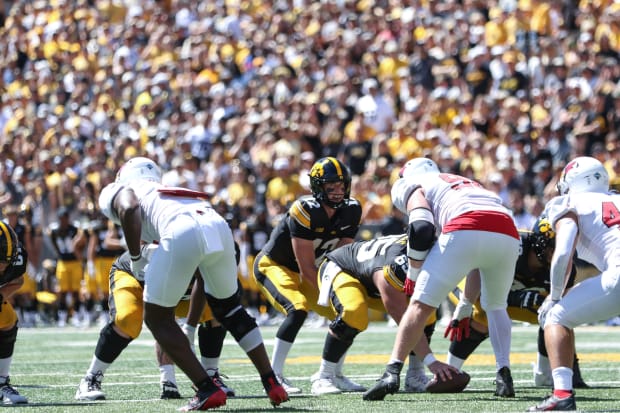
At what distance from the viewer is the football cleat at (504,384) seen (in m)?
7.62

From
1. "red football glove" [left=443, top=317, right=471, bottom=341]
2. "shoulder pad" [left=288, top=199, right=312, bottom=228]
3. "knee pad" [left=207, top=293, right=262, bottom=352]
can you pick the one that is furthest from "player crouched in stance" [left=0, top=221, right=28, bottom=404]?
"red football glove" [left=443, top=317, right=471, bottom=341]

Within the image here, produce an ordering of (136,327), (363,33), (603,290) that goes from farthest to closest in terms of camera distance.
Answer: (363,33) < (136,327) < (603,290)

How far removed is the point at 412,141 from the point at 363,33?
3.82 m

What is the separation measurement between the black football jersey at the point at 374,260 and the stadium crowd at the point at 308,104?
20.4 feet

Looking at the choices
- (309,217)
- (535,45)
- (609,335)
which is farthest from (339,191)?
(535,45)

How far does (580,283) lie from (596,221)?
1.14 ft

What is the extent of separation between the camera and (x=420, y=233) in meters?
7.15

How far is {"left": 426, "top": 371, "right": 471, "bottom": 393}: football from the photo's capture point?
25.7ft

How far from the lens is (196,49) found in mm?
21797

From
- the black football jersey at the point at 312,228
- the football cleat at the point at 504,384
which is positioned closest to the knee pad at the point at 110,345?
the black football jersey at the point at 312,228

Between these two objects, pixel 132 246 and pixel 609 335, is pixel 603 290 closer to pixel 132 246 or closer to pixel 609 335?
pixel 132 246

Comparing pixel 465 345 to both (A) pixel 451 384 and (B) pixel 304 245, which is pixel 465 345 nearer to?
(A) pixel 451 384

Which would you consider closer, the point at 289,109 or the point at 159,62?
the point at 289,109

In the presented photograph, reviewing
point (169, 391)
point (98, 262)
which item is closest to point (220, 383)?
point (169, 391)
